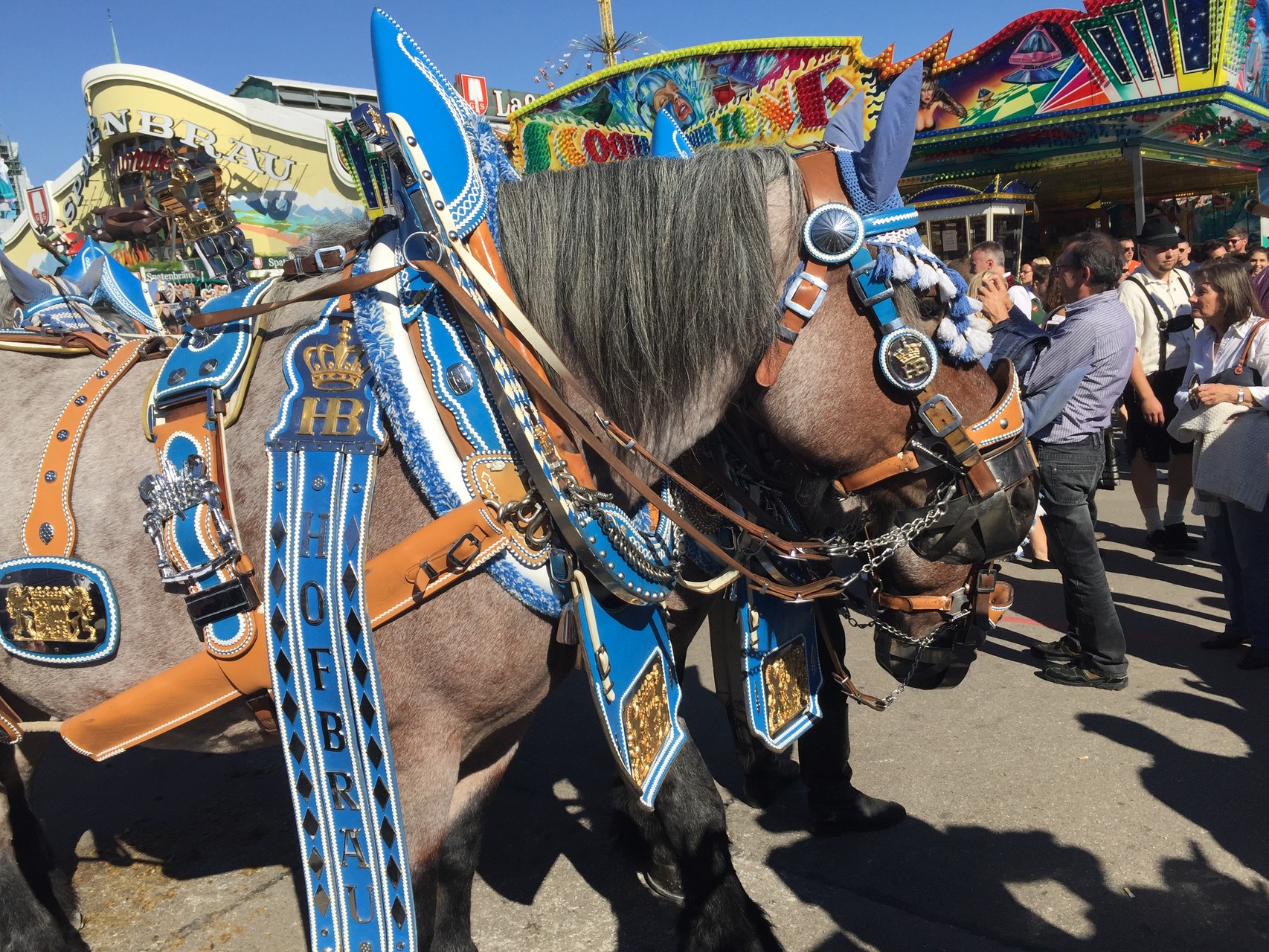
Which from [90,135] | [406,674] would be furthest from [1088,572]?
[90,135]

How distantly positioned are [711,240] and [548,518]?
0.58 meters

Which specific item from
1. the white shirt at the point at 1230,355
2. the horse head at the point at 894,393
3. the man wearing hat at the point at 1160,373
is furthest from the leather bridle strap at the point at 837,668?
the man wearing hat at the point at 1160,373

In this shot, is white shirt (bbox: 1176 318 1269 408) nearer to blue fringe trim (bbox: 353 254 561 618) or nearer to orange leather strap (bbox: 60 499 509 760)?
blue fringe trim (bbox: 353 254 561 618)

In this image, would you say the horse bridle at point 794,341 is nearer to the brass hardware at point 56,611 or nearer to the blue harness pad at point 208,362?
the blue harness pad at point 208,362

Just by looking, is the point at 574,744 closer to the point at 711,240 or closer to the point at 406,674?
the point at 406,674

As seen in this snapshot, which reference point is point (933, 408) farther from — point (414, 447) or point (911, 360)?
point (414, 447)

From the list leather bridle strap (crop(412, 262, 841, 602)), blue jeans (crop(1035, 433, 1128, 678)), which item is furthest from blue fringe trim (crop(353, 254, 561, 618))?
blue jeans (crop(1035, 433, 1128, 678))

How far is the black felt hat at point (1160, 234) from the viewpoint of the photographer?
19.0 ft

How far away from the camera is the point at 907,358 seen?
1.62 metres

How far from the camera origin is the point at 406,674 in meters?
1.55

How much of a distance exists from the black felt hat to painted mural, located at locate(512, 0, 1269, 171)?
13.6ft

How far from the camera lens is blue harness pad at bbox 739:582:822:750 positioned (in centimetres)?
225

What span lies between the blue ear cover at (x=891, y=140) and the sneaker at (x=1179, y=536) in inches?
190

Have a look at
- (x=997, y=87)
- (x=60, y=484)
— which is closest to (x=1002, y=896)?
(x=60, y=484)
